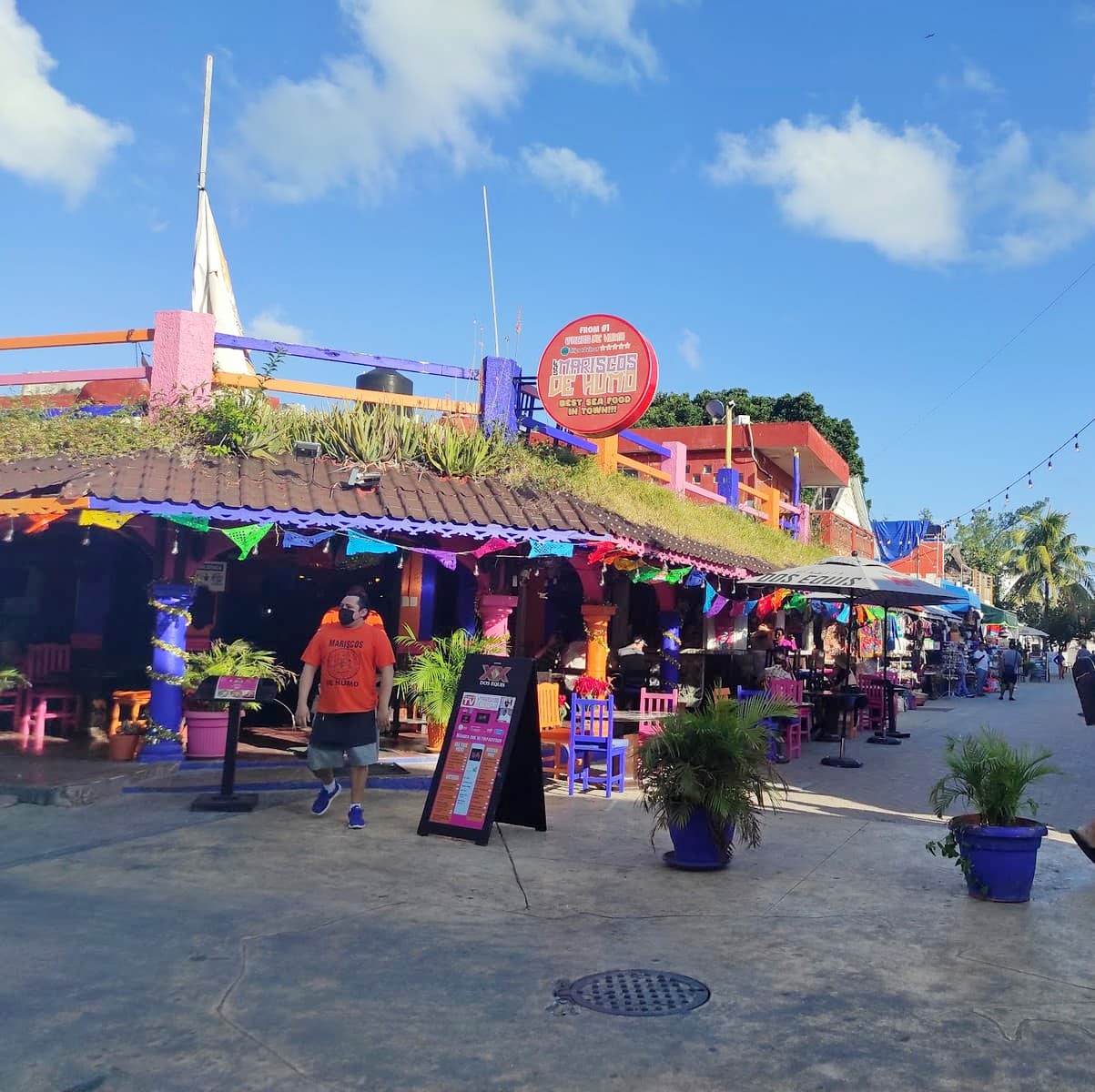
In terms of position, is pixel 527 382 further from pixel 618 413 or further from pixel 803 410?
pixel 803 410

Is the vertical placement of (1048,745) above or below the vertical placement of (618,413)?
below

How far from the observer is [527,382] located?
41.5 feet

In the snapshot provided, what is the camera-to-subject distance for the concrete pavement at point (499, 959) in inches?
147

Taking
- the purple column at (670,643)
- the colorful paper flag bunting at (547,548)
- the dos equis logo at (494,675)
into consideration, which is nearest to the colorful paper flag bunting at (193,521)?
the dos equis logo at (494,675)

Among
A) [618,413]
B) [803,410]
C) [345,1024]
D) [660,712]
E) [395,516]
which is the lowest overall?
[345,1024]

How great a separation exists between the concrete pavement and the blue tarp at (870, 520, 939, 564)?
2698 cm

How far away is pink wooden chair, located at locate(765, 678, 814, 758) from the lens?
13305mm

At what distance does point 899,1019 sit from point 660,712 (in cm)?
711

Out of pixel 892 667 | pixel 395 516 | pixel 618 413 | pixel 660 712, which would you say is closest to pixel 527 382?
pixel 618 413

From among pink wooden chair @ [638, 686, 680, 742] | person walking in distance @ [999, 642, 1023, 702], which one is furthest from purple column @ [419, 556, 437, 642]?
person walking in distance @ [999, 642, 1023, 702]

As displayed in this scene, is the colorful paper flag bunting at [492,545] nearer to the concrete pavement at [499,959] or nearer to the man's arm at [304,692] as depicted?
the man's arm at [304,692]

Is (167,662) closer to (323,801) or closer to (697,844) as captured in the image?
(323,801)

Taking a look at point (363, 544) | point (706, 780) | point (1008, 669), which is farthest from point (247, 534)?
point (1008, 669)

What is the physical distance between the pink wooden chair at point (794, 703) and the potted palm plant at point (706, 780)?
6.26m
